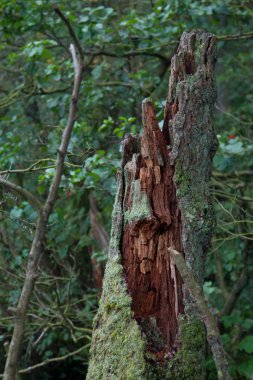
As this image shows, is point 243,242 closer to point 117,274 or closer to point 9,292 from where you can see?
point 9,292

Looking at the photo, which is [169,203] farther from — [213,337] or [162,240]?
[213,337]

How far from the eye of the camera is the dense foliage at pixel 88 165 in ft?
16.8

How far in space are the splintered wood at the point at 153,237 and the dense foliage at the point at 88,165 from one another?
2.00 m

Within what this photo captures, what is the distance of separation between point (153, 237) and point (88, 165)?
2.21m

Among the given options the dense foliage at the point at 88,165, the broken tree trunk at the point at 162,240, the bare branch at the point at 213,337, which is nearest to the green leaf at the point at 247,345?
the dense foliage at the point at 88,165

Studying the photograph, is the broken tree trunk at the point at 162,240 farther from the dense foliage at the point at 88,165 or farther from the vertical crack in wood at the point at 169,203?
the dense foliage at the point at 88,165

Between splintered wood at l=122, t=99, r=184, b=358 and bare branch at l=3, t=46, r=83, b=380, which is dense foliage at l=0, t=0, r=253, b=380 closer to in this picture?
bare branch at l=3, t=46, r=83, b=380

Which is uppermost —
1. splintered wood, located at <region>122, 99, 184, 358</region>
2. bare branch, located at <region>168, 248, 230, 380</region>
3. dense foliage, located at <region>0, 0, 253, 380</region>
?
dense foliage, located at <region>0, 0, 253, 380</region>

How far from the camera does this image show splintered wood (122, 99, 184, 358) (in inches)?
89.0

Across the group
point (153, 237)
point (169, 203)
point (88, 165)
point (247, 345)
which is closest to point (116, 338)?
point (153, 237)

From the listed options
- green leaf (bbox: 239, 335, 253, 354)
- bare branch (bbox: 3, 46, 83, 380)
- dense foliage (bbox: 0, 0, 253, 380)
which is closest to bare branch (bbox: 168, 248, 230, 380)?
bare branch (bbox: 3, 46, 83, 380)

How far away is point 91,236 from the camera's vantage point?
6.29m

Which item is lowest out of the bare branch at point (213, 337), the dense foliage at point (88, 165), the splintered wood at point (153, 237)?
the bare branch at point (213, 337)

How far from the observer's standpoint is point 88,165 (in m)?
4.50
